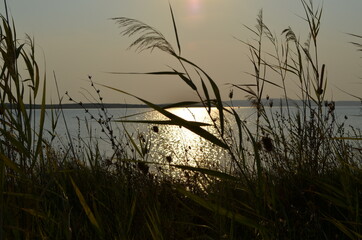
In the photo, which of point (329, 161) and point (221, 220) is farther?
point (329, 161)

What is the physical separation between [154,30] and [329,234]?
1710 mm

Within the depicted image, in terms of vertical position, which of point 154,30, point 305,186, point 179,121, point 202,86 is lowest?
point 305,186

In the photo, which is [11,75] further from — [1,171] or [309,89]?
[309,89]

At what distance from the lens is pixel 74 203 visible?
3836mm

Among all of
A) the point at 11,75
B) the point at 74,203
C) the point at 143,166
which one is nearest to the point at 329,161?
the point at 143,166

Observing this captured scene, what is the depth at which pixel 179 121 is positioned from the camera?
6.16 ft

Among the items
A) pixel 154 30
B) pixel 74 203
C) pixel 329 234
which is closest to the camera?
pixel 154 30

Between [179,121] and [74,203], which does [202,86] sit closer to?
[179,121]

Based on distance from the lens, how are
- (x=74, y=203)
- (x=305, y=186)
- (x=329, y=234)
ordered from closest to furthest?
(x=329, y=234), (x=305, y=186), (x=74, y=203)

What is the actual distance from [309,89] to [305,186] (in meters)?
0.72

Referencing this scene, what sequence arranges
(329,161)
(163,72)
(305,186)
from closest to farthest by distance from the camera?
(163,72)
(305,186)
(329,161)

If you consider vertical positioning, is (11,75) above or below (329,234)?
above

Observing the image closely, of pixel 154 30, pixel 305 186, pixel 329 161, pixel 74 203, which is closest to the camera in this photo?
pixel 154 30

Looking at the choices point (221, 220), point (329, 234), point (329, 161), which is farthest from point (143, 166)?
point (329, 161)
